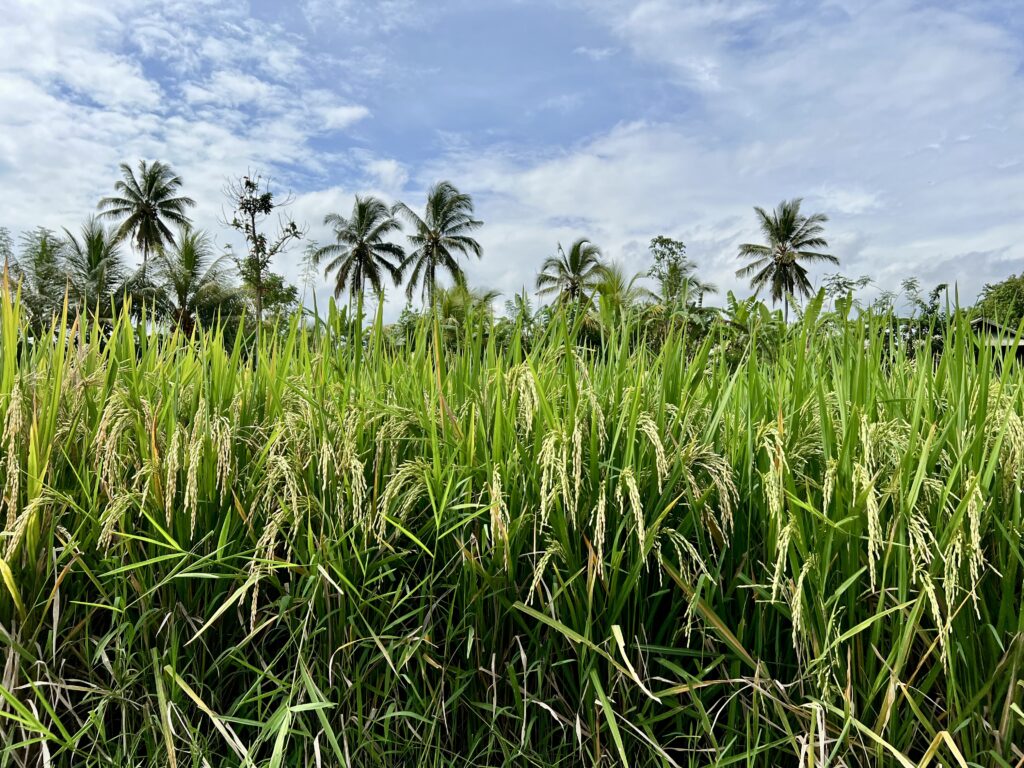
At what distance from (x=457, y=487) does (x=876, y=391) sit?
1282mm

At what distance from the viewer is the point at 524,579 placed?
173cm

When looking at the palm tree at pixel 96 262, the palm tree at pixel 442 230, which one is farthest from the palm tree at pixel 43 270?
the palm tree at pixel 442 230

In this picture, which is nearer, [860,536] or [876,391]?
[860,536]

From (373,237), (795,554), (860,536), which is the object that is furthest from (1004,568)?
(373,237)

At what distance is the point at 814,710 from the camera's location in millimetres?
1455

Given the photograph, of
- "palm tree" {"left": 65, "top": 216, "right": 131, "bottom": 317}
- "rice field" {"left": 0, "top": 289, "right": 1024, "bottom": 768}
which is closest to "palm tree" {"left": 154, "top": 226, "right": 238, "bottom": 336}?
"palm tree" {"left": 65, "top": 216, "right": 131, "bottom": 317}

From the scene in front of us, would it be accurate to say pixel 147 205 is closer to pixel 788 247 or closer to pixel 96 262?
pixel 96 262

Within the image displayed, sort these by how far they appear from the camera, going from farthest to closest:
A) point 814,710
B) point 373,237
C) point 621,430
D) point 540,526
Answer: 1. point 373,237
2. point 621,430
3. point 540,526
4. point 814,710

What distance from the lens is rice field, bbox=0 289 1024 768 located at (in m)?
1.52

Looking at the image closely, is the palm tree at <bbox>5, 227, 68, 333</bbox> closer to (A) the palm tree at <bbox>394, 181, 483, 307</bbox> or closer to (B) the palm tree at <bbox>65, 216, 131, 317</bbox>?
(B) the palm tree at <bbox>65, 216, 131, 317</bbox>

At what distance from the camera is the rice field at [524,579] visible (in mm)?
1522

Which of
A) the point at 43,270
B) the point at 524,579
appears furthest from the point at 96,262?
the point at 524,579

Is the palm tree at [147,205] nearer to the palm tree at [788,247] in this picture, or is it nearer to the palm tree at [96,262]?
A: the palm tree at [96,262]

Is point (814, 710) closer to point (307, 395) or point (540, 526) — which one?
point (540, 526)
